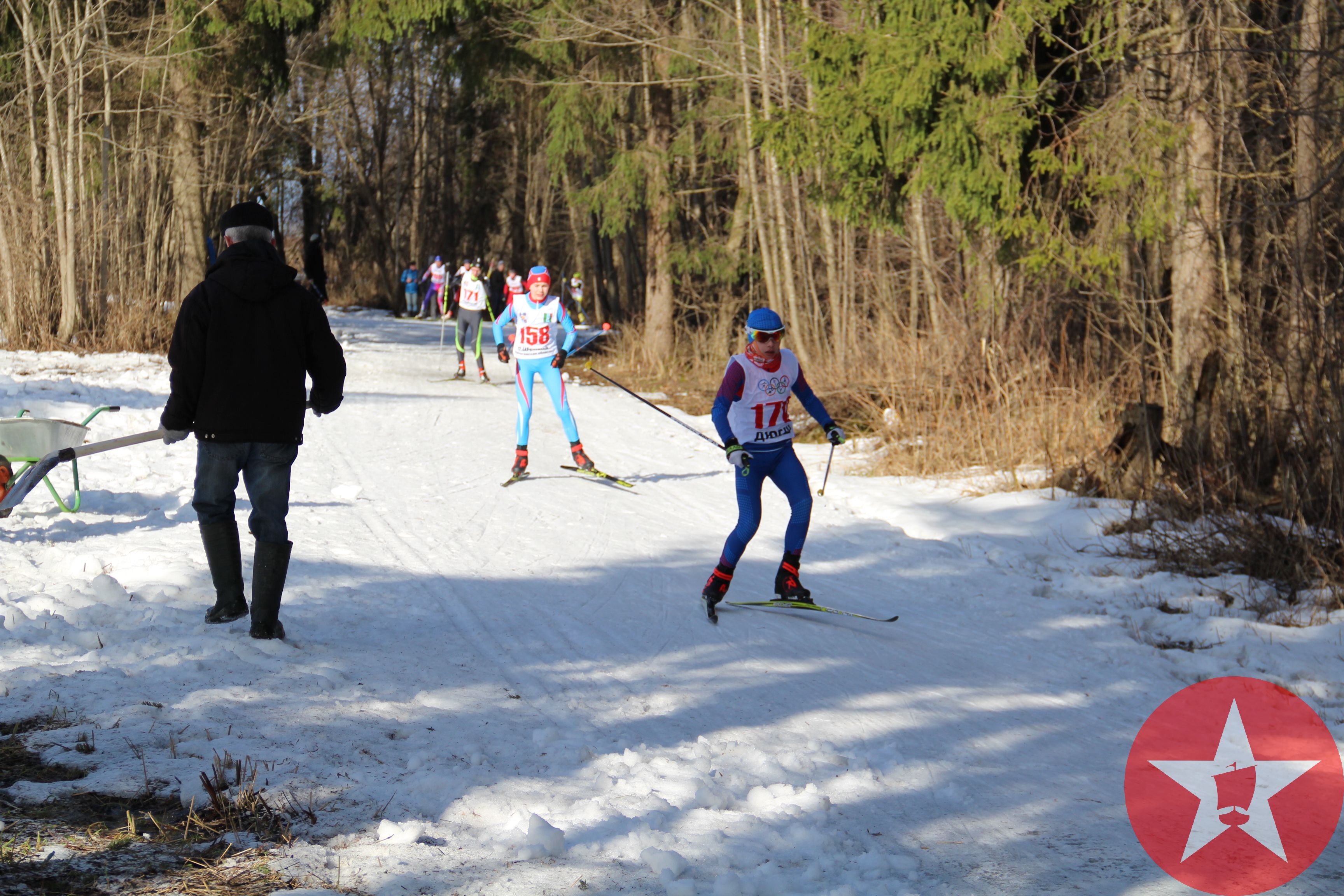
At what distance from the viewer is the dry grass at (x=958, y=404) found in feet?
40.7

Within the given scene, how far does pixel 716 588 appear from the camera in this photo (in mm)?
7406

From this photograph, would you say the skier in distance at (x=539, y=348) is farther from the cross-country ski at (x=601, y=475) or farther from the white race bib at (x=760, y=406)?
the white race bib at (x=760, y=406)

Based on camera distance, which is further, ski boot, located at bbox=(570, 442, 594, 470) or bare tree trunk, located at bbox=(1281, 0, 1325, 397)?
ski boot, located at bbox=(570, 442, 594, 470)

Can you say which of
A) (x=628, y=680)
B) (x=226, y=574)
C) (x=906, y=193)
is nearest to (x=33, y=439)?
(x=226, y=574)

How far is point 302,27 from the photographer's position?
21.8 metres

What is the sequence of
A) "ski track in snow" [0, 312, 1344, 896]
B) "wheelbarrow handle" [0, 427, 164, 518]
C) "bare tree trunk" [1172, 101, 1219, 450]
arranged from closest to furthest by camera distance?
"ski track in snow" [0, 312, 1344, 896] < "wheelbarrow handle" [0, 427, 164, 518] < "bare tree trunk" [1172, 101, 1219, 450]

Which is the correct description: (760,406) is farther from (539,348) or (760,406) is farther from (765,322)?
(539,348)

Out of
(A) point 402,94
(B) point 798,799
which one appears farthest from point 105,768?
(A) point 402,94

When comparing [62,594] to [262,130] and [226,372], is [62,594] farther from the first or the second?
[262,130]

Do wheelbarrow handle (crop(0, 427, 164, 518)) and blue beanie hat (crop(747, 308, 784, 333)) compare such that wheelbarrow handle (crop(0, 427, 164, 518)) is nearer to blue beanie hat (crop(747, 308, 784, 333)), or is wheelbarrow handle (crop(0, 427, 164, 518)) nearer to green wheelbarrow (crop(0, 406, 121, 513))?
green wheelbarrow (crop(0, 406, 121, 513))

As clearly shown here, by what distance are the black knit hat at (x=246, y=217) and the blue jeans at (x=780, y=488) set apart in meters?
3.32

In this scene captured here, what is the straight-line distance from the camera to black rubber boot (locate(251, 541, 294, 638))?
5.71 meters

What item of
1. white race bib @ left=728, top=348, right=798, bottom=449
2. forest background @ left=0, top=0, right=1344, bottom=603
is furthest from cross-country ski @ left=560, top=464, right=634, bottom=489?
white race bib @ left=728, top=348, right=798, bottom=449

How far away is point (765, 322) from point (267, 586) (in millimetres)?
3504
